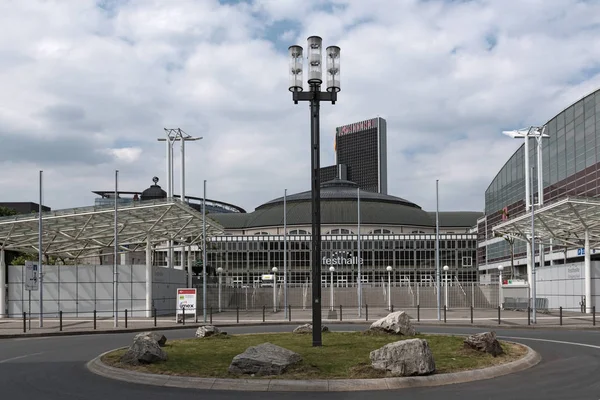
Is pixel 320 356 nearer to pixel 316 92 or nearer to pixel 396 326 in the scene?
pixel 396 326

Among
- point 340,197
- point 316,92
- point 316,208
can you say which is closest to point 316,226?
point 316,208

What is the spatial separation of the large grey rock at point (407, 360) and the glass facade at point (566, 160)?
50249 millimetres

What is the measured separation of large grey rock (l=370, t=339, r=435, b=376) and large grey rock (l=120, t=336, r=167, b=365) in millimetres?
5148

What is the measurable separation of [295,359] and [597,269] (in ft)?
123

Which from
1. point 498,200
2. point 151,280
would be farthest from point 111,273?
point 498,200

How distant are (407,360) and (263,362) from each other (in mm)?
3018

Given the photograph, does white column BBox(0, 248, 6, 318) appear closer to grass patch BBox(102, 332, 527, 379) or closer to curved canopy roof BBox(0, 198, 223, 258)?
curved canopy roof BBox(0, 198, 223, 258)

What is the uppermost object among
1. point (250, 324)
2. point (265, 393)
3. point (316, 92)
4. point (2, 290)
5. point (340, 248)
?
point (316, 92)

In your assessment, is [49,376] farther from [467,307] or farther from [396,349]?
[467,307]

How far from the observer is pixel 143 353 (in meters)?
15.5

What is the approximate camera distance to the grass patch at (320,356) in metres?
14.2

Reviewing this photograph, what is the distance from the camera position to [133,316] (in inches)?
1770

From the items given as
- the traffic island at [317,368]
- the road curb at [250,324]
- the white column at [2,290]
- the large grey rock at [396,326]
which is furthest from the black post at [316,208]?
the white column at [2,290]

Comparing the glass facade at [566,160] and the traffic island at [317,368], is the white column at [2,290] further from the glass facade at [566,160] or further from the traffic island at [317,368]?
the glass facade at [566,160]
